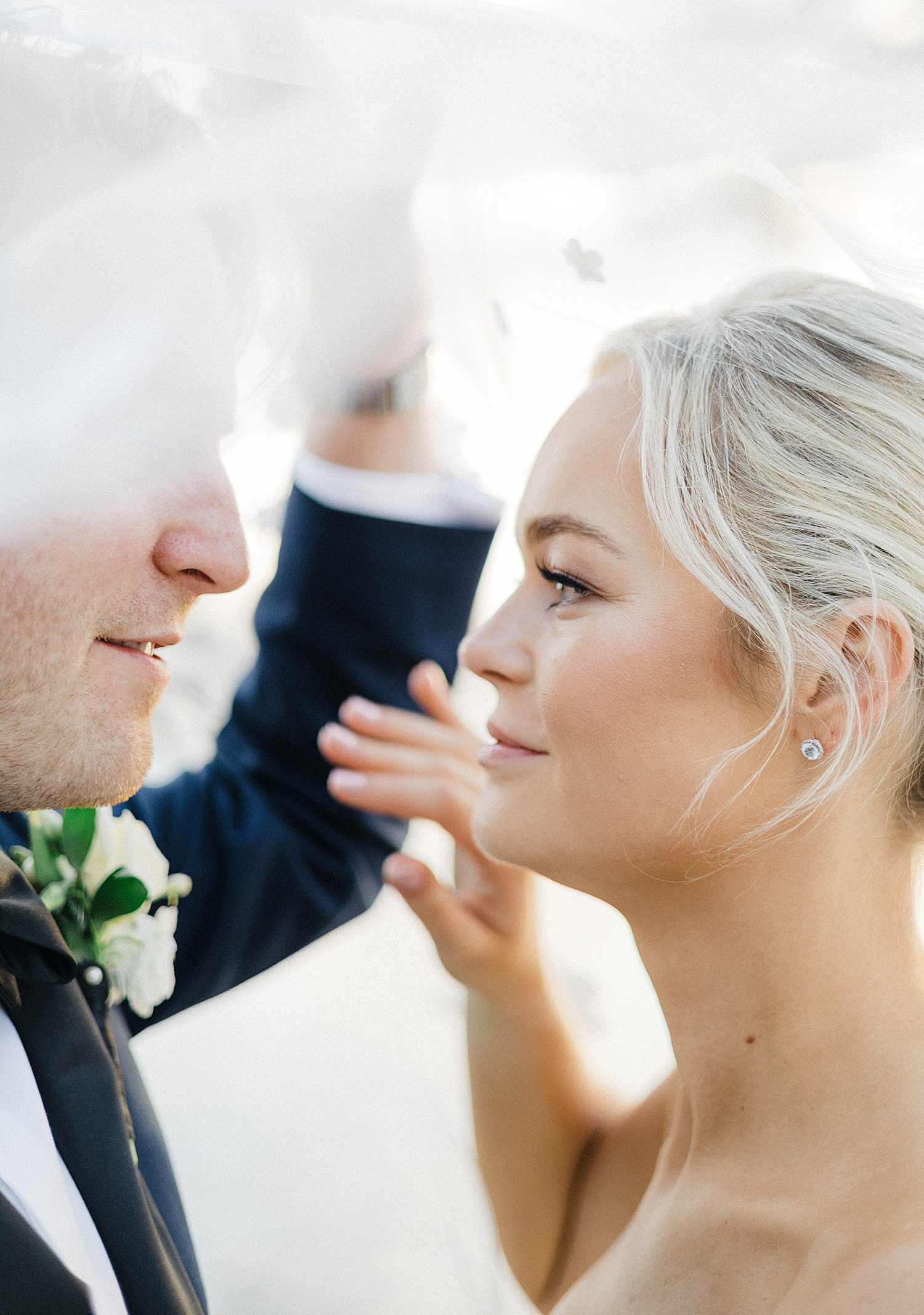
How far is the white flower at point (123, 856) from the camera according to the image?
5.35ft

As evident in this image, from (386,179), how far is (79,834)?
1.00m

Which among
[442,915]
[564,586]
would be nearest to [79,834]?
[442,915]

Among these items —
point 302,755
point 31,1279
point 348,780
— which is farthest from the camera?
point 302,755

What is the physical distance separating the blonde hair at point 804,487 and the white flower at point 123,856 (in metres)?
0.82

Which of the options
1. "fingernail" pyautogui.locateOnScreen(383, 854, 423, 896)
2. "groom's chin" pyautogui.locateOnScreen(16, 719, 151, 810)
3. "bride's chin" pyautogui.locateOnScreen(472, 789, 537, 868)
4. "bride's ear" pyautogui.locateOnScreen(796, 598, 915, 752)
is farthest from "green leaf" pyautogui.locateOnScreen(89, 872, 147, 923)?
"bride's ear" pyautogui.locateOnScreen(796, 598, 915, 752)

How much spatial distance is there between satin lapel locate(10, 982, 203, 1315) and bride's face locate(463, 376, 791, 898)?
0.57 metres

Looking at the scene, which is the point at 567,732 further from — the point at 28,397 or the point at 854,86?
the point at 854,86

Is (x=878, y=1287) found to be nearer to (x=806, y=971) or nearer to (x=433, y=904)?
(x=806, y=971)

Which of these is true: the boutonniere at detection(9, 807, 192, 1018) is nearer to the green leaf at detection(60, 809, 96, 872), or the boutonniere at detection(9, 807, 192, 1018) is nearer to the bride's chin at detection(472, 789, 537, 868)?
the green leaf at detection(60, 809, 96, 872)

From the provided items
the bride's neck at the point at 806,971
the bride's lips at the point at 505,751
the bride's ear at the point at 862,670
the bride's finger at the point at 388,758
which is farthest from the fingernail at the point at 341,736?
the bride's ear at the point at 862,670

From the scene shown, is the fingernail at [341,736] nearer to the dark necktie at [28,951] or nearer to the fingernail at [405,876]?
the fingernail at [405,876]

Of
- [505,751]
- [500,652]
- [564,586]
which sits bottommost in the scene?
[505,751]

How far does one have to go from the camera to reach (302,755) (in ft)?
6.64

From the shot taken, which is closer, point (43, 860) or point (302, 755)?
point (43, 860)
